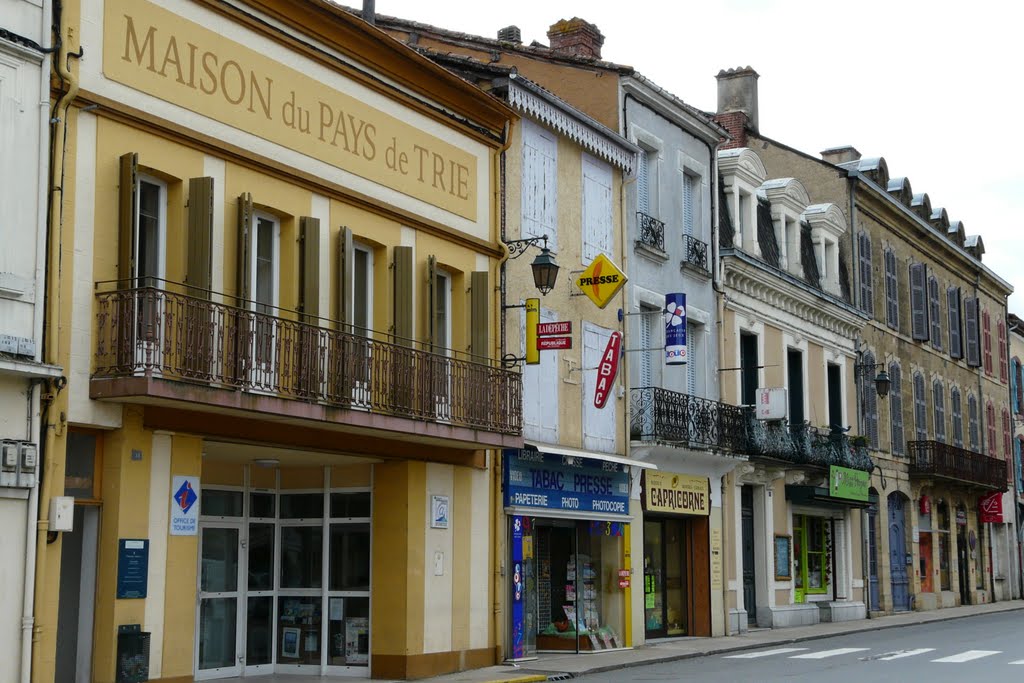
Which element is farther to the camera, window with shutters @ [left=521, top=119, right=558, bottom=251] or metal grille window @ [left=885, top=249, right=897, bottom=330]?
metal grille window @ [left=885, top=249, right=897, bottom=330]

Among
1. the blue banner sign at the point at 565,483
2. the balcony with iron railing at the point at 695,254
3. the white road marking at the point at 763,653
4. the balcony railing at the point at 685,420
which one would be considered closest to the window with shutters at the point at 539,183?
the blue banner sign at the point at 565,483

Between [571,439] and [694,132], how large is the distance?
7.51 meters

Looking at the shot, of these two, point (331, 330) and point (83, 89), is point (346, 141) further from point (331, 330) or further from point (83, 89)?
point (83, 89)

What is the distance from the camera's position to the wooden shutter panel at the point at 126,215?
12531mm

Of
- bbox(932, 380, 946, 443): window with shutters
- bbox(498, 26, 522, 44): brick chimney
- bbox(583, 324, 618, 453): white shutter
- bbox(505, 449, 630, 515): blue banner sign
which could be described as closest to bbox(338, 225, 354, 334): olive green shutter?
bbox(505, 449, 630, 515): blue banner sign

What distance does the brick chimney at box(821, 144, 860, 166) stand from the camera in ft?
123

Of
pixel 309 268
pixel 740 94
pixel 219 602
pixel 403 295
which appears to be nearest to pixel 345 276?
pixel 309 268

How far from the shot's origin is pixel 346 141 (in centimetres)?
1603

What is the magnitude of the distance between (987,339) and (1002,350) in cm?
253

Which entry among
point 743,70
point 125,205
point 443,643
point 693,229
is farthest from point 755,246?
point 125,205

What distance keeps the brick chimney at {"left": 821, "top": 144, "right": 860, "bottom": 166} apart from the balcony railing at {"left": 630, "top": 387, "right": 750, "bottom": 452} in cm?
1491

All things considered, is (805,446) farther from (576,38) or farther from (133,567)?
(133,567)

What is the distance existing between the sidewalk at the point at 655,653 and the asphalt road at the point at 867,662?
0.28 meters

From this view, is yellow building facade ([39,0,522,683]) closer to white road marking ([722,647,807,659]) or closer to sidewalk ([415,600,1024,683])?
sidewalk ([415,600,1024,683])
